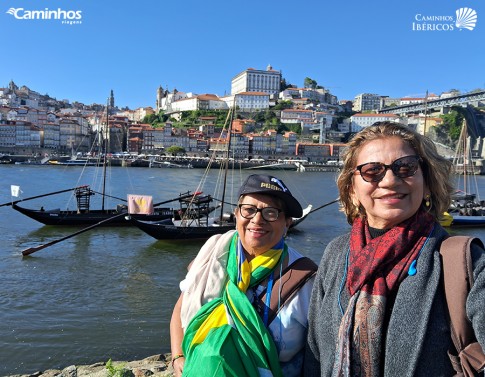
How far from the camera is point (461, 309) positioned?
1147 mm

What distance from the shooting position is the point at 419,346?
1208 millimetres

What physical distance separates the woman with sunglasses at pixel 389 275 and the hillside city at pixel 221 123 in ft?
212

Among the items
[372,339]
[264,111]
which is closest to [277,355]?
[372,339]

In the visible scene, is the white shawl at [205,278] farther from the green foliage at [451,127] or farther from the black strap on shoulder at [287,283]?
the green foliage at [451,127]

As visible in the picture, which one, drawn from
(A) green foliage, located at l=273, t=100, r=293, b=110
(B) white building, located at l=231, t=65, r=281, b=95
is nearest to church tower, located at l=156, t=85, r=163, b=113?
(B) white building, located at l=231, t=65, r=281, b=95

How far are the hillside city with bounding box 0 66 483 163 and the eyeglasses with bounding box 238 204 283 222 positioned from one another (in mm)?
64101

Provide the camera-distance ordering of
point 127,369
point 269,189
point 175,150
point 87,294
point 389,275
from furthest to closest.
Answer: point 175,150 < point 87,294 < point 127,369 < point 269,189 < point 389,275

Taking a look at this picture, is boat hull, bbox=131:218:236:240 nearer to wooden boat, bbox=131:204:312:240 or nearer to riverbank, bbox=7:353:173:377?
wooden boat, bbox=131:204:312:240

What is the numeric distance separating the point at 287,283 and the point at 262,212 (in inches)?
13.6

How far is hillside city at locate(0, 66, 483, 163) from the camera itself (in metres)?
83.8

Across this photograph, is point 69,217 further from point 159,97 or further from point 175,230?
point 159,97

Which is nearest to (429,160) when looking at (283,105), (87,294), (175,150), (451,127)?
(87,294)

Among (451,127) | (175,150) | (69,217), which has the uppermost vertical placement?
(451,127)

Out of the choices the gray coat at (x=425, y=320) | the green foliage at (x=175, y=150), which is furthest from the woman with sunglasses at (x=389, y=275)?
the green foliage at (x=175, y=150)
